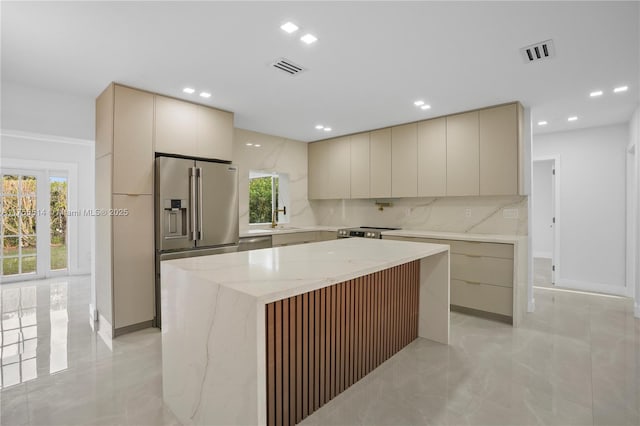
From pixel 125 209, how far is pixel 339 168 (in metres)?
3.28

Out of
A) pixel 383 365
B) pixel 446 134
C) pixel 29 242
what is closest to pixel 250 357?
pixel 383 365

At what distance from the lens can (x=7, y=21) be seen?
82.7 inches

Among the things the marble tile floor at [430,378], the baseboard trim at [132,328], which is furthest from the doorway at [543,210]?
the baseboard trim at [132,328]

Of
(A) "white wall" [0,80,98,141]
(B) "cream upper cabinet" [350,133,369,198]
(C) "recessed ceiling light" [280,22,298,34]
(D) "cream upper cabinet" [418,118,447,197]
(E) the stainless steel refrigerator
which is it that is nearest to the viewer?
(C) "recessed ceiling light" [280,22,298,34]

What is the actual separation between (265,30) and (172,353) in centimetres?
215

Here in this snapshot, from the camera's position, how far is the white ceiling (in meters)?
1.99

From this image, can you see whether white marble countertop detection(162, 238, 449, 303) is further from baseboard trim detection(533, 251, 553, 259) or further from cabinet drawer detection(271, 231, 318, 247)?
baseboard trim detection(533, 251, 553, 259)

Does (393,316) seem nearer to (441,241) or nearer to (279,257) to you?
(279,257)

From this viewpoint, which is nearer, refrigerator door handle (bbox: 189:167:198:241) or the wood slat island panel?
the wood slat island panel

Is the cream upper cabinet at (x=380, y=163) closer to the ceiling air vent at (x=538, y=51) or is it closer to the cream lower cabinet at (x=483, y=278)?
the cream lower cabinet at (x=483, y=278)

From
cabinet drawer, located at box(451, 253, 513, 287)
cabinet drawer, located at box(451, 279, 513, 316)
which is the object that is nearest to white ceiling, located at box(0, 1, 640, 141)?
cabinet drawer, located at box(451, 253, 513, 287)

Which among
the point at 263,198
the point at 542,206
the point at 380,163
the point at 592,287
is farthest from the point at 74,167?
the point at 542,206

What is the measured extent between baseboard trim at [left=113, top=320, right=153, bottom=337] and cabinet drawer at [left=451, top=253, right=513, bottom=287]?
345 cm

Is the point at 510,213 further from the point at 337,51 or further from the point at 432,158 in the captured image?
the point at 337,51
